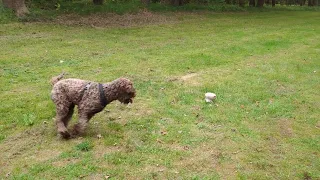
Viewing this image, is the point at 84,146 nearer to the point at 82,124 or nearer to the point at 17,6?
the point at 82,124

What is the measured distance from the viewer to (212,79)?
9352 millimetres

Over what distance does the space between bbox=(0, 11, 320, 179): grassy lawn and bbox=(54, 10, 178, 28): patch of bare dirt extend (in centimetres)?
326

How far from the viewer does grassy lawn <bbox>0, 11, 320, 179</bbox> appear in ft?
17.2

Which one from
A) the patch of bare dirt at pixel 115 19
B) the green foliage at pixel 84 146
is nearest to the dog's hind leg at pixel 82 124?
the green foliage at pixel 84 146

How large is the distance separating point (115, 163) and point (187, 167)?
3.45 ft

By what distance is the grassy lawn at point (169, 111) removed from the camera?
17.2 ft

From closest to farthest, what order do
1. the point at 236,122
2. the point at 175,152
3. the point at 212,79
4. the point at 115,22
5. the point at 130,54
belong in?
the point at 175,152
the point at 236,122
the point at 212,79
the point at 130,54
the point at 115,22

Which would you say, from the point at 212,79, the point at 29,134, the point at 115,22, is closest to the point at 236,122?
the point at 212,79

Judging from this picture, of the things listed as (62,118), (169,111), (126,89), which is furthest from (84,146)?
(169,111)

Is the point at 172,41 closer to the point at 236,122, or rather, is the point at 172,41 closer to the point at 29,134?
the point at 236,122

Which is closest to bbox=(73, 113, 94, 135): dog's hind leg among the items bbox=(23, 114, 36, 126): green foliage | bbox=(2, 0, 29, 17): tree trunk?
bbox=(23, 114, 36, 126): green foliage

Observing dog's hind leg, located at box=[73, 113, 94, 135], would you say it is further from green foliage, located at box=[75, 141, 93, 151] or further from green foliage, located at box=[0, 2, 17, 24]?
green foliage, located at box=[0, 2, 17, 24]

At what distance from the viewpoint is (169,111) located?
7152mm

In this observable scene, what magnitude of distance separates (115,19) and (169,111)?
13.0 m
